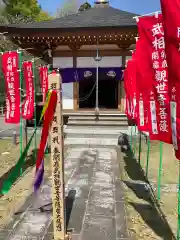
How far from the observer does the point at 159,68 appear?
4.32 metres

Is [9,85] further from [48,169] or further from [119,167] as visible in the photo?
[119,167]

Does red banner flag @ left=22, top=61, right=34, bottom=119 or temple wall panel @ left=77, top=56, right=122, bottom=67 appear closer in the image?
red banner flag @ left=22, top=61, right=34, bottom=119

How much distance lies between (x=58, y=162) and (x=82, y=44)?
10.2 m

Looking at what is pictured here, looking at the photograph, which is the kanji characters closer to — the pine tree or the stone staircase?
the stone staircase

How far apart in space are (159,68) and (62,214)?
9.09ft

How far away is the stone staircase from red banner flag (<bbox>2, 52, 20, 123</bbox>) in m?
3.69

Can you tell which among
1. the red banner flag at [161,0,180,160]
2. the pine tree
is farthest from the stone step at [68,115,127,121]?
the pine tree

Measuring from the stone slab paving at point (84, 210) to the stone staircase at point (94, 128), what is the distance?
3.45 metres

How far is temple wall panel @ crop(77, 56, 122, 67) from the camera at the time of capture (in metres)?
13.5

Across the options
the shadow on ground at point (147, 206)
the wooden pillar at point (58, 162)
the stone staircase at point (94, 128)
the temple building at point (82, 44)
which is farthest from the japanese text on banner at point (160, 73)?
the temple building at point (82, 44)

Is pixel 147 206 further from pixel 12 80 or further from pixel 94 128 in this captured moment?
pixel 94 128

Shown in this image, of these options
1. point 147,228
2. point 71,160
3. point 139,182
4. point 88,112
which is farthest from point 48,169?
point 88,112

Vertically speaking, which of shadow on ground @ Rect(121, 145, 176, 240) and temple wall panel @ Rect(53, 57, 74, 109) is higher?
temple wall panel @ Rect(53, 57, 74, 109)

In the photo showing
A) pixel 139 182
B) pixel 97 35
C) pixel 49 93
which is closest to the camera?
pixel 49 93
